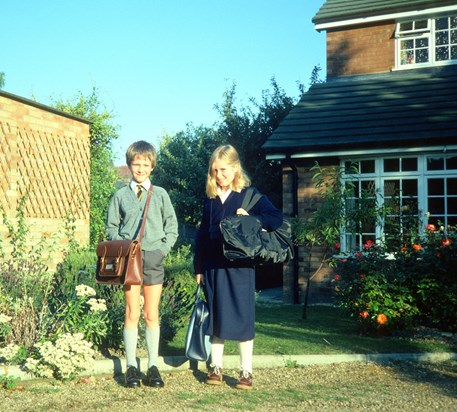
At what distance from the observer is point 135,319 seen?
507 centimetres

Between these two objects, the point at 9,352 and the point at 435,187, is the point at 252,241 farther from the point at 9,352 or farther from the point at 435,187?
the point at 435,187

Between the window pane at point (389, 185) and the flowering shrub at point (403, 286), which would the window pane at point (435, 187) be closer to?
the window pane at point (389, 185)

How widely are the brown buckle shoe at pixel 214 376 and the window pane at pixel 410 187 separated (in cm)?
774

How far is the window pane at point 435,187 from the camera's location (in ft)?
38.0

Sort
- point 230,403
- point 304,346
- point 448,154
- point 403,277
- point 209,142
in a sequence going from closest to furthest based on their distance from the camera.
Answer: point 230,403
point 304,346
point 403,277
point 448,154
point 209,142

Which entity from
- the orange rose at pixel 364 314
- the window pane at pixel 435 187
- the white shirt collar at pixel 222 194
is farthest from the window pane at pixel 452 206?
the white shirt collar at pixel 222 194

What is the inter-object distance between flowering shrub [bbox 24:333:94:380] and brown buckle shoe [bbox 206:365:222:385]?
3.21 ft

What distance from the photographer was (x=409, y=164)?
11.7m

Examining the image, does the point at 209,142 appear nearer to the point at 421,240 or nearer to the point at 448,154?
the point at 448,154

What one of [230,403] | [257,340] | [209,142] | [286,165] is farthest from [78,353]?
[209,142]

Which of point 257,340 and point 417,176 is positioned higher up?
point 417,176

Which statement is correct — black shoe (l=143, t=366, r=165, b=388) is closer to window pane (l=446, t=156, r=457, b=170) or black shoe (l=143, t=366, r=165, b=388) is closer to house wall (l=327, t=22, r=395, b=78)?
window pane (l=446, t=156, r=457, b=170)

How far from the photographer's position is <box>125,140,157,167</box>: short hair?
5027mm

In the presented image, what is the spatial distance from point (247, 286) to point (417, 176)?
25.0 ft
